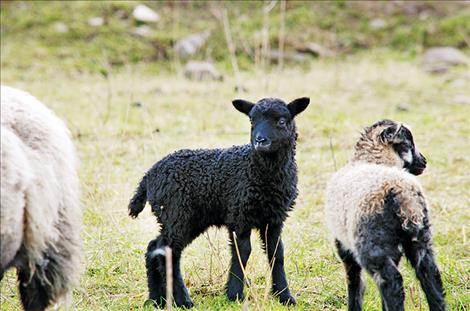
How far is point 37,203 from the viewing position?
4.54 metres

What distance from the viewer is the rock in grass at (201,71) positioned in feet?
53.4

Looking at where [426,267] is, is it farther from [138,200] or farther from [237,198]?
[138,200]

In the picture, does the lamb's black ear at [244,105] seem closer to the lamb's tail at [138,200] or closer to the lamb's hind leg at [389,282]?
the lamb's tail at [138,200]

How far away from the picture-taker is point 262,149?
593 cm

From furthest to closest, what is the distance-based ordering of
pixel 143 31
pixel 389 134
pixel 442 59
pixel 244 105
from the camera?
pixel 143 31 → pixel 442 59 → pixel 244 105 → pixel 389 134

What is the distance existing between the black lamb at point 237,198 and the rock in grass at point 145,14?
13728 mm

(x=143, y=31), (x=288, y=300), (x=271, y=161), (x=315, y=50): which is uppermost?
(x=143, y=31)

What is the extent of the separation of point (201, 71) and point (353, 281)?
11.3m

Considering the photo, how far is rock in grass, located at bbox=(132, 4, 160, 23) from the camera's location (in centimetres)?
1959

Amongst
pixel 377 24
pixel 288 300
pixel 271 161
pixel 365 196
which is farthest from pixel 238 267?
pixel 377 24

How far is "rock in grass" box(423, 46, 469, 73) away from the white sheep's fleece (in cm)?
1257

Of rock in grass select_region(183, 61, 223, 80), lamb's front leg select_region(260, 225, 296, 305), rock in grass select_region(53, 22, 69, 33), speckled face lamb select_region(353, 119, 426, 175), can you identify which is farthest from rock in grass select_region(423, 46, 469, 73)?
lamb's front leg select_region(260, 225, 296, 305)

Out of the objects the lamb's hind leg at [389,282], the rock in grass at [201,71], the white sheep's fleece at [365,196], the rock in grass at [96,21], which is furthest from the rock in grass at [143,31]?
the lamb's hind leg at [389,282]

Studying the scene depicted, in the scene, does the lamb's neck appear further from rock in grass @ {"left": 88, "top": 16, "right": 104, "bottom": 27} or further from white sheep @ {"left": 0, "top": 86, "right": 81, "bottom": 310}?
rock in grass @ {"left": 88, "top": 16, "right": 104, "bottom": 27}
